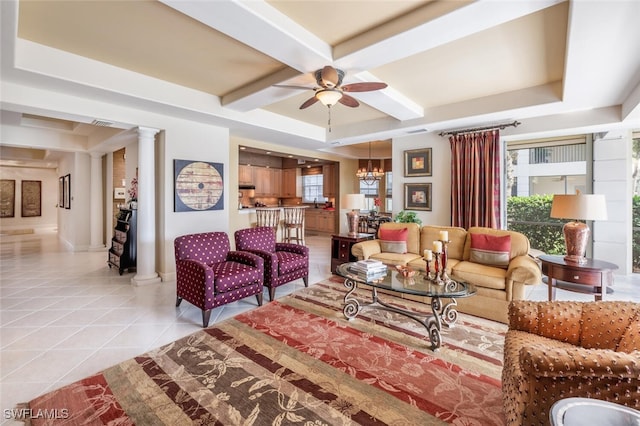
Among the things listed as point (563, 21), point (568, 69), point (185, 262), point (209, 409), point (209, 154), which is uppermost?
point (563, 21)

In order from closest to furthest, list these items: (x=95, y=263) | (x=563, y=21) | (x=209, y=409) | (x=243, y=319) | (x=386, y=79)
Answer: (x=209, y=409)
(x=563, y=21)
(x=243, y=319)
(x=386, y=79)
(x=95, y=263)

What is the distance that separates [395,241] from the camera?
4371mm

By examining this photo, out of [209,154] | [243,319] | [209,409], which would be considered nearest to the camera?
[209,409]

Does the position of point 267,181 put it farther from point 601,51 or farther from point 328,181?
point 601,51

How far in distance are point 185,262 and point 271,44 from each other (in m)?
2.44

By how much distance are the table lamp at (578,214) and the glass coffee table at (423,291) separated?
1465mm

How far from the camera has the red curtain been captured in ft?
15.2

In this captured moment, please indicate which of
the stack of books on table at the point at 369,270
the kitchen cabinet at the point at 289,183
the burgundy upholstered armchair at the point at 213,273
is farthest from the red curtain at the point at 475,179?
the kitchen cabinet at the point at 289,183

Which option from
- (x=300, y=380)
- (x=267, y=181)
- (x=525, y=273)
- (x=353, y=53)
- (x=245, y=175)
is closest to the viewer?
(x=300, y=380)

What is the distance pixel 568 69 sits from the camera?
8.87 ft

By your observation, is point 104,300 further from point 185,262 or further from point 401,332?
point 401,332

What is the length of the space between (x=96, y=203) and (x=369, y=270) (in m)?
7.44

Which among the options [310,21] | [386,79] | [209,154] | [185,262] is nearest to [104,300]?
[185,262]

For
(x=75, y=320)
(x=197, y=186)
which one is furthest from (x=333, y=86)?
(x=75, y=320)
